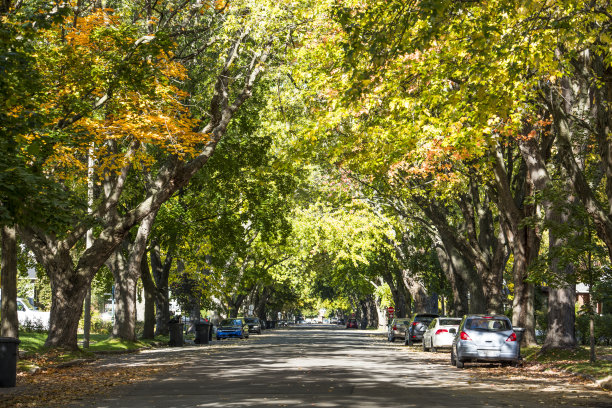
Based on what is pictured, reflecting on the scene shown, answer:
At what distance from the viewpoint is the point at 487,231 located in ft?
104

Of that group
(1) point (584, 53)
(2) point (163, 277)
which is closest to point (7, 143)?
(1) point (584, 53)

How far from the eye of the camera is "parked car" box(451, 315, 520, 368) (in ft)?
73.0

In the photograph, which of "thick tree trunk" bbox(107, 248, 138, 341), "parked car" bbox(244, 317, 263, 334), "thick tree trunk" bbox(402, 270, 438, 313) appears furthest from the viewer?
"parked car" bbox(244, 317, 263, 334)

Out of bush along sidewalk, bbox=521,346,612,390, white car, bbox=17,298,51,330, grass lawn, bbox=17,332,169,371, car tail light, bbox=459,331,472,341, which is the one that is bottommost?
bush along sidewalk, bbox=521,346,612,390

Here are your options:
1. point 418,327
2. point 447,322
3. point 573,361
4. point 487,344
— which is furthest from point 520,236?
point 418,327

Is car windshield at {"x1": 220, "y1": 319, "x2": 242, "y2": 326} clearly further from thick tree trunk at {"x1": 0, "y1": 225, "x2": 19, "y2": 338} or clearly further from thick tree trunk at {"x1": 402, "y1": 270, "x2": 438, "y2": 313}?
thick tree trunk at {"x1": 0, "y1": 225, "x2": 19, "y2": 338}

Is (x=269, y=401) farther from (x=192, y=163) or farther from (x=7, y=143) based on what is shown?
Result: (x=192, y=163)

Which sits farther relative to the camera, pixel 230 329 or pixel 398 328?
pixel 230 329

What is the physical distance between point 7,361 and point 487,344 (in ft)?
43.3

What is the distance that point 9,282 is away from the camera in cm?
2195

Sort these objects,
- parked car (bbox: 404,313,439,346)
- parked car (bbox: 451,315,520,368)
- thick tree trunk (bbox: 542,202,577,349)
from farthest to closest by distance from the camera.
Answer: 1. parked car (bbox: 404,313,439,346)
2. thick tree trunk (bbox: 542,202,577,349)
3. parked car (bbox: 451,315,520,368)

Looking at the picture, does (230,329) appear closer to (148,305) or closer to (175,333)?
(148,305)

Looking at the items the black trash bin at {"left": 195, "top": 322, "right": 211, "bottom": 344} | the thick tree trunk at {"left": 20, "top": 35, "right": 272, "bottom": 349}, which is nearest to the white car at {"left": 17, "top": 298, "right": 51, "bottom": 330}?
the black trash bin at {"left": 195, "top": 322, "right": 211, "bottom": 344}

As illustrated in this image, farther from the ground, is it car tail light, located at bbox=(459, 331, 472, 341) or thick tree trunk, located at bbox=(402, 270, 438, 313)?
thick tree trunk, located at bbox=(402, 270, 438, 313)
